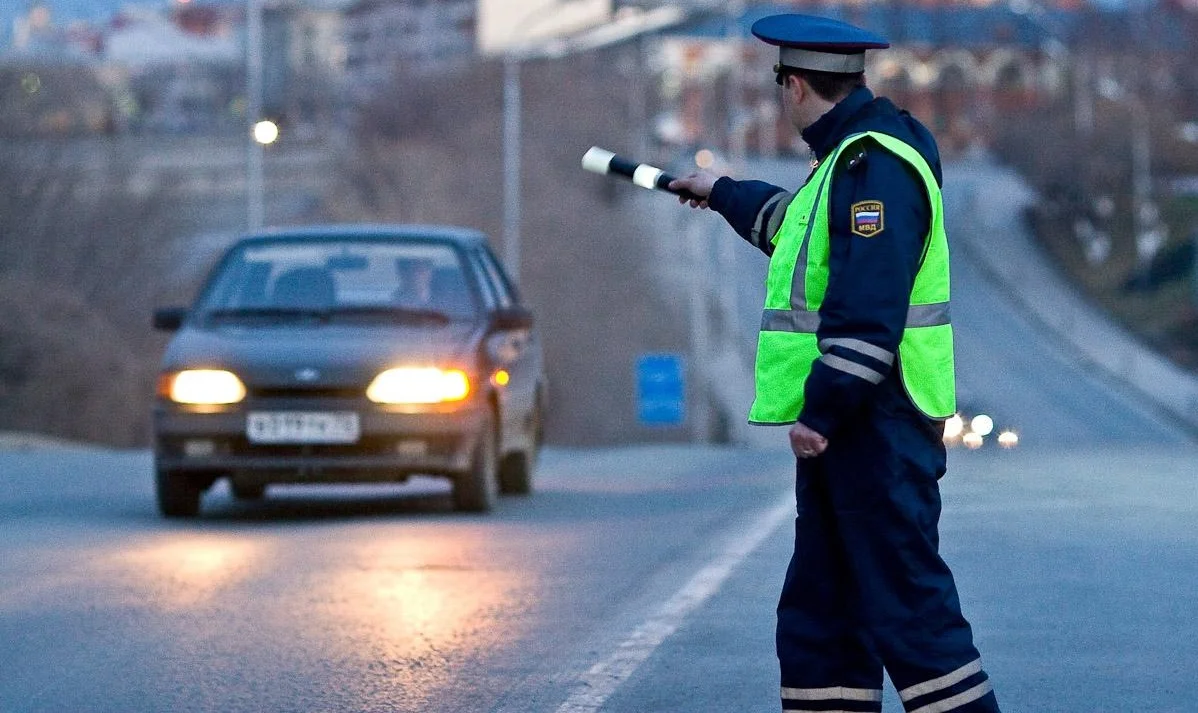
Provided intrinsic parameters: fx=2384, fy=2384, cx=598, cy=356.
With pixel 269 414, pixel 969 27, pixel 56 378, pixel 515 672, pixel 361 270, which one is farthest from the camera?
pixel 969 27

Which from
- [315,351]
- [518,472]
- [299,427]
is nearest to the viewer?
[299,427]

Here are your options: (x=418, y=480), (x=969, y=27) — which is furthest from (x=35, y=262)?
(x=969, y=27)

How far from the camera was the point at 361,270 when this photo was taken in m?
14.2

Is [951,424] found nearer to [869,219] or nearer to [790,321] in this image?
[790,321]

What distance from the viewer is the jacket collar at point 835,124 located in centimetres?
555

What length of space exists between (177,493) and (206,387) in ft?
2.17

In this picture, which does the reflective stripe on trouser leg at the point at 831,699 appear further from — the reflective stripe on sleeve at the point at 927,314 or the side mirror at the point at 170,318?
the side mirror at the point at 170,318

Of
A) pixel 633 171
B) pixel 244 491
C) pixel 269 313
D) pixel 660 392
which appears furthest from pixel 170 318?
pixel 660 392

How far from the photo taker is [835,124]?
5.58 metres

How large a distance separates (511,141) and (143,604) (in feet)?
177

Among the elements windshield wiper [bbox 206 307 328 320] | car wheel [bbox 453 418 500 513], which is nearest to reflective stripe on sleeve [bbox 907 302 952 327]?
car wheel [bbox 453 418 500 513]

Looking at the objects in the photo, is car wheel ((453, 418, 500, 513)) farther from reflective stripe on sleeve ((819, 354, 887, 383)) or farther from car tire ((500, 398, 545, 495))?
reflective stripe on sleeve ((819, 354, 887, 383))

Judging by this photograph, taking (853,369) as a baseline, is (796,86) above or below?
above

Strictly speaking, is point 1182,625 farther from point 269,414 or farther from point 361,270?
point 361,270
